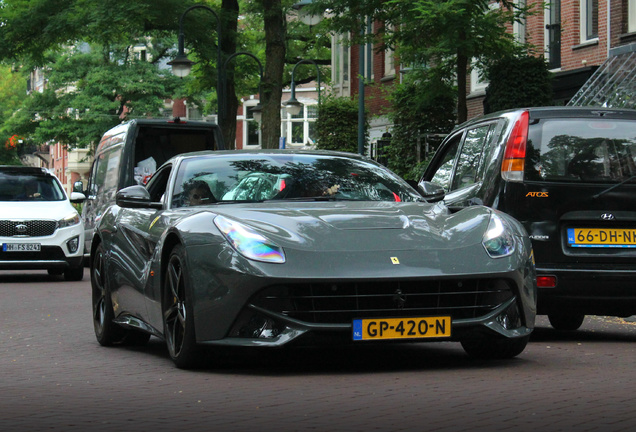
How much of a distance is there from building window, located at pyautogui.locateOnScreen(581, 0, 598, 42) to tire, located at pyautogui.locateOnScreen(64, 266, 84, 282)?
1364 cm

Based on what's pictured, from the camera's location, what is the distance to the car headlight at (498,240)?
7.58m

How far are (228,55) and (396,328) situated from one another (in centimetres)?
2651

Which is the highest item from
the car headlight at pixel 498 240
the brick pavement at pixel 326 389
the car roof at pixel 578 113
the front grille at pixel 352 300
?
the car roof at pixel 578 113

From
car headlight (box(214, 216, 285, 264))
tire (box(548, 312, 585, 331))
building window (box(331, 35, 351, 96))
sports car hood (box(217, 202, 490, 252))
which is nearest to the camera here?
car headlight (box(214, 216, 285, 264))

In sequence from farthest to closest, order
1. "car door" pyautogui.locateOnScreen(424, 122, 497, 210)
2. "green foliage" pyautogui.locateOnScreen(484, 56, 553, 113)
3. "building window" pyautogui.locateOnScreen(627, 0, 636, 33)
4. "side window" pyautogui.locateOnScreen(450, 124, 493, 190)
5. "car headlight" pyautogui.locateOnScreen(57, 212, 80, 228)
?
"building window" pyautogui.locateOnScreen(627, 0, 636, 33) < "green foliage" pyautogui.locateOnScreen(484, 56, 553, 113) < "car headlight" pyautogui.locateOnScreen(57, 212, 80, 228) < "side window" pyautogui.locateOnScreen(450, 124, 493, 190) < "car door" pyautogui.locateOnScreen(424, 122, 497, 210)

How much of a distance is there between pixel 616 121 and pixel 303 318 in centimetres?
373

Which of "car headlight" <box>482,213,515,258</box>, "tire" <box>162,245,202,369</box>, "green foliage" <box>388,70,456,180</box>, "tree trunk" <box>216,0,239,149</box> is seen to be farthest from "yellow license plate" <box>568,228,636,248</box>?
"tree trunk" <box>216,0,239,149</box>

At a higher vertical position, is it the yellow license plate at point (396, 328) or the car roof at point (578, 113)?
the car roof at point (578, 113)

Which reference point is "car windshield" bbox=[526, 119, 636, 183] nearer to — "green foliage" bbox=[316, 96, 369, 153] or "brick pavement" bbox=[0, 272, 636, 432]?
"brick pavement" bbox=[0, 272, 636, 432]

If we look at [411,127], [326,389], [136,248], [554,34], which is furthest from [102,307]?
[554,34]

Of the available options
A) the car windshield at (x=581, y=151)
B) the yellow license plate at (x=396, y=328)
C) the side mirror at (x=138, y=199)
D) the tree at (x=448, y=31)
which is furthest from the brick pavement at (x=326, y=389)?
the tree at (x=448, y=31)

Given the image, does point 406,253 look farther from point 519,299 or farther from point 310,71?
point 310,71

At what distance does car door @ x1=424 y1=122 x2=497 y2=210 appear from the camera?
401 inches

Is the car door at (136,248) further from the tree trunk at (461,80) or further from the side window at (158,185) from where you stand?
the tree trunk at (461,80)
